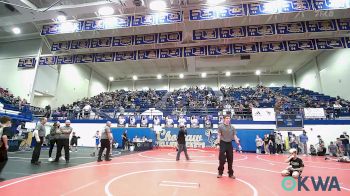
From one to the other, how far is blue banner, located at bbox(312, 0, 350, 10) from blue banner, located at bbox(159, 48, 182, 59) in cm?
1065

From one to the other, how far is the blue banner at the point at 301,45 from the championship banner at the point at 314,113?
5.21m

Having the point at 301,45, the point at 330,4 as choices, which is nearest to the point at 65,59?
the point at 301,45

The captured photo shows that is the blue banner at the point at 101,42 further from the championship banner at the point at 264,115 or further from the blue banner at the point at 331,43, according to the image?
the blue banner at the point at 331,43

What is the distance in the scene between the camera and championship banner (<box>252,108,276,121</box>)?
701 inches

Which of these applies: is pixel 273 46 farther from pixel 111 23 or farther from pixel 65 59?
pixel 65 59

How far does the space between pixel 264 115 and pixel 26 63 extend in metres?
25.5

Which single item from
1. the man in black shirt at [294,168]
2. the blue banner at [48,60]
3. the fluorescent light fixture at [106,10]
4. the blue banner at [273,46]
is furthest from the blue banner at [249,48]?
the blue banner at [48,60]

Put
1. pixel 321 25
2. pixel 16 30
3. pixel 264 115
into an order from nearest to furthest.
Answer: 1. pixel 321 25
2. pixel 264 115
3. pixel 16 30

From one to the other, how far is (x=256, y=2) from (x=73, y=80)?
24.8 m

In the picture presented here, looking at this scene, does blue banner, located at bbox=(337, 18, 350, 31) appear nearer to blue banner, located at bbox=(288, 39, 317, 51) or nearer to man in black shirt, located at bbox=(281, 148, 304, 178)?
blue banner, located at bbox=(288, 39, 317, 51)

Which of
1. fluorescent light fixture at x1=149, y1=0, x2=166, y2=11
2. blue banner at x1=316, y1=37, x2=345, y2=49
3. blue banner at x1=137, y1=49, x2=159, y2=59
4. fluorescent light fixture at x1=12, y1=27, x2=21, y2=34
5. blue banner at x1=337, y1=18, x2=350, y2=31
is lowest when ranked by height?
blue banner at x1=316, y1=37, x2=345, y2=49

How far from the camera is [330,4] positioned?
45.1 ft

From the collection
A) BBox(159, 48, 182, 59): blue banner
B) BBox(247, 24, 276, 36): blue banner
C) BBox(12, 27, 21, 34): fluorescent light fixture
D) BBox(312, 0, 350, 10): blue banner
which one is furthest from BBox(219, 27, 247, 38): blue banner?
BBox(12, 27, 21, 34): fluorescent light fixture

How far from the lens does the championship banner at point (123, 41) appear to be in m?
19.5
